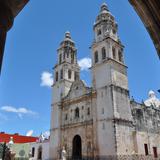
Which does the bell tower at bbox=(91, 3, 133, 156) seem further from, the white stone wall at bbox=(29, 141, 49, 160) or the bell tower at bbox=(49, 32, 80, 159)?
the white stone wall at bbox=(29, 141, 49, 160)

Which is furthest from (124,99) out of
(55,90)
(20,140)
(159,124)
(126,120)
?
(20,140)

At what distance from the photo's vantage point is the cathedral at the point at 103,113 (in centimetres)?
2228

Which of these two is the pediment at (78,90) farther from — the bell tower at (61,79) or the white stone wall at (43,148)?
the white stone wall at (43,148)

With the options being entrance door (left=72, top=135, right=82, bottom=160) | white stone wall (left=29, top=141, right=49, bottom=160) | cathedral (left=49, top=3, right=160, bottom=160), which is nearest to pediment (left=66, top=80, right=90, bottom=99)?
cathedral (left=49, top=3, right=160, bottom=160)

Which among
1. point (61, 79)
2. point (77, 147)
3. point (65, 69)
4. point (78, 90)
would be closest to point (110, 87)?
point (78, 90)

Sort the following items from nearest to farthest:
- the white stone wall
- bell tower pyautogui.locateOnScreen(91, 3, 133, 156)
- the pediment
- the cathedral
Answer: bell tower pyautogui.locateOnScreen(91, 3, 133, 156) < the cathedral < the pediment < the white stone wall

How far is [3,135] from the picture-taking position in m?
39.9

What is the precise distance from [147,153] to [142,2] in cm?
2482

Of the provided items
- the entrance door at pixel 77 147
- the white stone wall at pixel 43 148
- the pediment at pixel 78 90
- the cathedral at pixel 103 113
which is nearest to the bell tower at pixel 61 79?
the cathedral at pixel 103 113

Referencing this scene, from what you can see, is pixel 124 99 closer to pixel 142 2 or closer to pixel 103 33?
pixel 103 33

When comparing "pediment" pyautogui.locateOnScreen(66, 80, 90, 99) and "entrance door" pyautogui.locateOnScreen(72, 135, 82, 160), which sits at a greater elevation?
"pediment" pyautogui.locateOnScreen(66, 80, 90, 99)

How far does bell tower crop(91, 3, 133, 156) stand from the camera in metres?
Answer: 21.7

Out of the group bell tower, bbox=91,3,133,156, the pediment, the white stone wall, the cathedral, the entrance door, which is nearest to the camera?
bell tower, bbox=91,3,133,156

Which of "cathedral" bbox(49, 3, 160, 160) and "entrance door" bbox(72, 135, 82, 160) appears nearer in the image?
"cathedral" bbox(49, 3, 160, 160)
